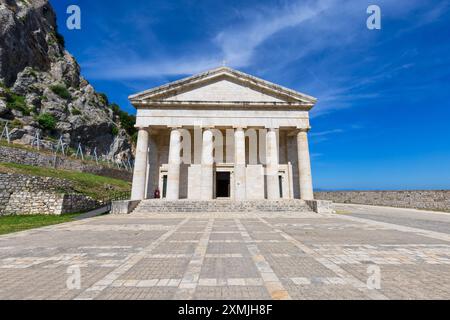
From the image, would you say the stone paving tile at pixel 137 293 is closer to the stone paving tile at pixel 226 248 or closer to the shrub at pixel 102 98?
the stone paving tile at pixel 226 248

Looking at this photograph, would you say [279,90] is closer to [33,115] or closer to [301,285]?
[301,285]

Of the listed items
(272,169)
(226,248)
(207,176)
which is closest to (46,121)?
(207,176)

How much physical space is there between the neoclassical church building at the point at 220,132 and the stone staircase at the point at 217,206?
7.05 ft

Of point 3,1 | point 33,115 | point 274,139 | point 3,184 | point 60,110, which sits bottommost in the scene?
point 3,184

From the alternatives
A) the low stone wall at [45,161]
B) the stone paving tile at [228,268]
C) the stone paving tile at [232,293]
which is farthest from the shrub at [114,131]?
the stone paving tile at [232,293]

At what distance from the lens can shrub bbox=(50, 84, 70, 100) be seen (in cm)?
5527

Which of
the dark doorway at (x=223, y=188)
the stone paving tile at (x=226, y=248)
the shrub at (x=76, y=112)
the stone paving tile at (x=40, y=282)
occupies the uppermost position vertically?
the shrub at (x=76, y=112)

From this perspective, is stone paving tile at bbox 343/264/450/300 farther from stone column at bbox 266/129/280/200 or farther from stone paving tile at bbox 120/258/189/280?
stone column at bbox 266/129/280/200

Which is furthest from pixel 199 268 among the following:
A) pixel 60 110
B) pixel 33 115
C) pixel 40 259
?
pixel 60 110

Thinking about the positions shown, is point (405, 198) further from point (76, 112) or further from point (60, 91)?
point (60, 91)

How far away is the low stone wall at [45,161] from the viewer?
24250mm

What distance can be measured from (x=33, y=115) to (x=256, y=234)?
5764 cm

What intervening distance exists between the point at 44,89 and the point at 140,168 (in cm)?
5044

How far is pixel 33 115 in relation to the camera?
46.3 meters
